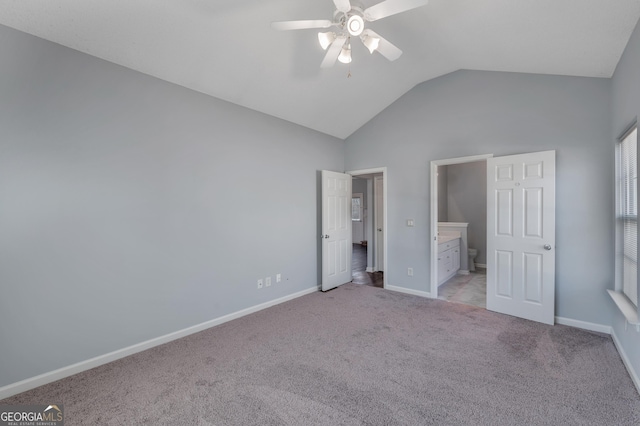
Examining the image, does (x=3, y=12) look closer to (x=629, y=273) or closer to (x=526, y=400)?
(x=526, y=400)

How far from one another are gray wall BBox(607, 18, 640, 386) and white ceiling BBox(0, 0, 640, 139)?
5.5 inches

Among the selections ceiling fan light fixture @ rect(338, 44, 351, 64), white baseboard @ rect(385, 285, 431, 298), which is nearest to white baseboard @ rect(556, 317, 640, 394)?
white baseboard @ rect(385, 285, 431, 298)

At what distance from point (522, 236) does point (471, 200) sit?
135 inches

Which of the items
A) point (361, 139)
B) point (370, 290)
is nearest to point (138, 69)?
point (361, 139)

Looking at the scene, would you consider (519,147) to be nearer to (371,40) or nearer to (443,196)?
(371,40)

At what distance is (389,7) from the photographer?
1802 mm

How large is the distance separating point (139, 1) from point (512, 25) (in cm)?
313

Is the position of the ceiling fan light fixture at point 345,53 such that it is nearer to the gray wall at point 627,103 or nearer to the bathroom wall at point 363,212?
the gray wall at point 627,103

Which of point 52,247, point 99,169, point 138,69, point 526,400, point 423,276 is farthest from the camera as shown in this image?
point 423,276

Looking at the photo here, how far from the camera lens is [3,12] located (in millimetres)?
1958

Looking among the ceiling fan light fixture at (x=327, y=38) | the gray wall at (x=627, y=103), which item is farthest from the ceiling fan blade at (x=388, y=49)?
the gray wall at (x=627, y=103)

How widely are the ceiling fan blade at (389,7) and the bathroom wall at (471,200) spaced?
552 centimetres

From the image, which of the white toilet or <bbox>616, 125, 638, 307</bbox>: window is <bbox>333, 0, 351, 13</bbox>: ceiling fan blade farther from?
the white toilet

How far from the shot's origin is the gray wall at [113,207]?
2.12 meters
